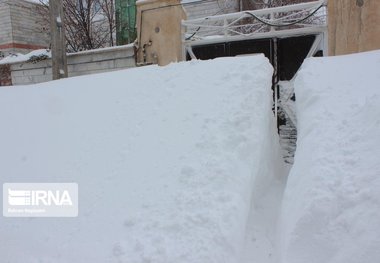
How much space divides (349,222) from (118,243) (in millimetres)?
1526

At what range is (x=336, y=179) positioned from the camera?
2449 mm

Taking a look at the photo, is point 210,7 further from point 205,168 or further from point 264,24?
point 205,168

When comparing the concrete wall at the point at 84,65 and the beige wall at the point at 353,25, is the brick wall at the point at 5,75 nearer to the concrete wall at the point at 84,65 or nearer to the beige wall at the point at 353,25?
the concrete wall at the point at 84,65

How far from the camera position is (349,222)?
2.20 metres

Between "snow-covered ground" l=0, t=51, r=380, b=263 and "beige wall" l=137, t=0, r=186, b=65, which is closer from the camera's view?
"snow-covered ground" l=0, t=51, r=380, b=263

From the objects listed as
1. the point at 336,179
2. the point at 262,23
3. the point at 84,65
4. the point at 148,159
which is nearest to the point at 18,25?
the point at 84,65

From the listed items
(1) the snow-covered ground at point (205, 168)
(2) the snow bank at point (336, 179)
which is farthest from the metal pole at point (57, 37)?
(2) the snow bank at point (336, 179)

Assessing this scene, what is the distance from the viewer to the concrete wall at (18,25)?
1376cm

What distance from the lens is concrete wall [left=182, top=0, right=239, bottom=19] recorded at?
40.1 ft

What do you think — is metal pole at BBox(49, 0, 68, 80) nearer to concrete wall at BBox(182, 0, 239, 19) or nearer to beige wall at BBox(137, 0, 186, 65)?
beige wall at BBox(137, 0, 186, 65)

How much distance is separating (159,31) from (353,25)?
3.76 m

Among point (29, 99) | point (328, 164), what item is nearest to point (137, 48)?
point (29, 99)

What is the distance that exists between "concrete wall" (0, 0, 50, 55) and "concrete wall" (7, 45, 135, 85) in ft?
14.5

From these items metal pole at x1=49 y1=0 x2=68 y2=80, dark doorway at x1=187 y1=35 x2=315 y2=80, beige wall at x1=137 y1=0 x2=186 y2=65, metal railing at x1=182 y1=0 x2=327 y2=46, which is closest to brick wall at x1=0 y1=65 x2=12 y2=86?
metal pole at x1=49 y1=0 x2=68 y2=80
